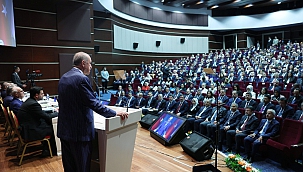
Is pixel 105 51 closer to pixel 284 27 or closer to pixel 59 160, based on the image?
pixel 59 160

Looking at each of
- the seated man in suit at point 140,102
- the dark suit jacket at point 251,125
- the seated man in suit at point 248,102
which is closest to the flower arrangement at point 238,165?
the dark suit jacket at point 251,125

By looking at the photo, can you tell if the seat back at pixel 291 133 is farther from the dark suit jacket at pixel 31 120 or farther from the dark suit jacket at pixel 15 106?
the dark suit jacket at pixel 15 106

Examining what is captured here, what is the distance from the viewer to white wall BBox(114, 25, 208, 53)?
12.5 metres

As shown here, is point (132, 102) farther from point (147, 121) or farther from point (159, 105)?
point (147, 121)

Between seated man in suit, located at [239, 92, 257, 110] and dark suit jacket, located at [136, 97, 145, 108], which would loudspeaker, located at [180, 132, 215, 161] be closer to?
seated man in suit, located at [239, 92, 257, 110]

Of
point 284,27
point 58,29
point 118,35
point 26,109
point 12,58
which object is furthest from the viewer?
point 284,27

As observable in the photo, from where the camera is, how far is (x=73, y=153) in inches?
60.4

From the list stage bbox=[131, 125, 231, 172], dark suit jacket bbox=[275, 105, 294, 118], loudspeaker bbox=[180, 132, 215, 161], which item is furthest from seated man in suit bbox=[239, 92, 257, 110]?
loudspeaker bbox=[180, 132, 215, 161]

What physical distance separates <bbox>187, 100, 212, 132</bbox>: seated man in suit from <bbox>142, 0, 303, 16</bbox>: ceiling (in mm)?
11230

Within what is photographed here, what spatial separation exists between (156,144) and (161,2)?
1334cm

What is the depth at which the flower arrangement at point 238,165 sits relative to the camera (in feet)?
7.97

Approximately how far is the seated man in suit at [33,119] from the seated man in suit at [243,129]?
2.67 m

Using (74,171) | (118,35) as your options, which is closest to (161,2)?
(118,35)

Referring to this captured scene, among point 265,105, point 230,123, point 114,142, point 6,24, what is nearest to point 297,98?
point 265,105
